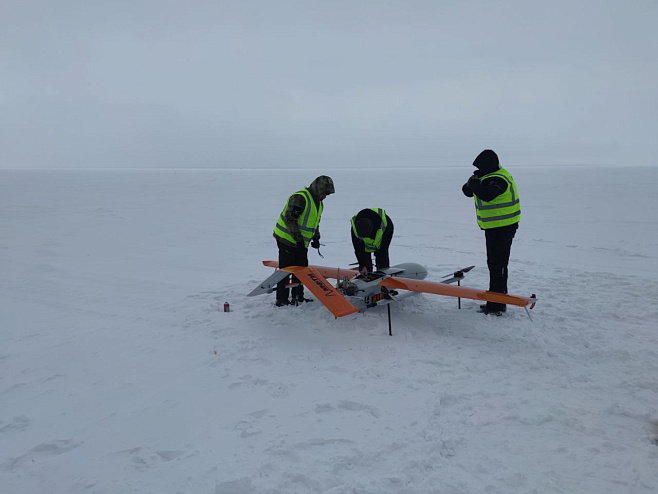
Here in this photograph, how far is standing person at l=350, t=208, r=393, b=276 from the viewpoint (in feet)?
18.2

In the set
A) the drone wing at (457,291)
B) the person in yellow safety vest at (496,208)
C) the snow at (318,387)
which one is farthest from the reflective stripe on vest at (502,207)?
the snow at (318,387)

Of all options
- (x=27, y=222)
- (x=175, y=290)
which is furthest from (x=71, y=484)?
(x=27, y=222)

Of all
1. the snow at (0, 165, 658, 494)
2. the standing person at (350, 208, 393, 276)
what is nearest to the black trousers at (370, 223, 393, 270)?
the standing person at (350, 208, 393, 276)

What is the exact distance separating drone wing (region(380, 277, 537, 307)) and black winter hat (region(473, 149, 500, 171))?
5.13 feet

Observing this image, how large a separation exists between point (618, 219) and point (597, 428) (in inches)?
517

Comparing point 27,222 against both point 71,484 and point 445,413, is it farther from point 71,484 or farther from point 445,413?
point 445,413

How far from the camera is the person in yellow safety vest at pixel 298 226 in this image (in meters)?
5.57

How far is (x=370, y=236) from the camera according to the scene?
5.65m

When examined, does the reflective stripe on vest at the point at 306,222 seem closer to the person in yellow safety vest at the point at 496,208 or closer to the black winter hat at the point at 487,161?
the person in yellow safety vest at the point at 496,208

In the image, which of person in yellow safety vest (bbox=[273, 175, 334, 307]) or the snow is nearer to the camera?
the snow

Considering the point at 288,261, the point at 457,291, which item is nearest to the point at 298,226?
the point at 288,261

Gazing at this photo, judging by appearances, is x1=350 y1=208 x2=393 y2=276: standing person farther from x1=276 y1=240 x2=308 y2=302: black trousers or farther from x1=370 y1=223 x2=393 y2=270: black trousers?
x1=276 y1=240 x2=308 y2=302: black trousers

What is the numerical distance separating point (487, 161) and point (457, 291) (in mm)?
1719

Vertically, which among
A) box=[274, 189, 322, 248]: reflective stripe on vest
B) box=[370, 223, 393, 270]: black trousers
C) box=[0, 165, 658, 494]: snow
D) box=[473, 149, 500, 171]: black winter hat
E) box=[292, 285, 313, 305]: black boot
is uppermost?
box=[473, 149, 500, 171]: black winter hat
